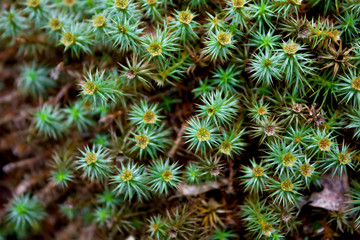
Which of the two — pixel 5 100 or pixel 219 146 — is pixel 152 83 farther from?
pixel 5 100

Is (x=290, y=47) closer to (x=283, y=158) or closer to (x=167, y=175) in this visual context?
(x=283, y=158)

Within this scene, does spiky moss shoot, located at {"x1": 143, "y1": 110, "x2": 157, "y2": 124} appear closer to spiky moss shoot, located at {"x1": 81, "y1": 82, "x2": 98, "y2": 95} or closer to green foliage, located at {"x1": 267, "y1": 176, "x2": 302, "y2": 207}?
spiky moss shoot, located at {"x1": 81, "y1": 82, "x2": 98, "y2": 95}

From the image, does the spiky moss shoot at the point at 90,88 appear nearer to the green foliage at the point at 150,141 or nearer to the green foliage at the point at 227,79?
the green foliage at the point at 150,141

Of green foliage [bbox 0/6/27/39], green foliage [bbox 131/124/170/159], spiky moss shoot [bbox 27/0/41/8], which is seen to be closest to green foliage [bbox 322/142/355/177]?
green foliage [bbox 131/124/170/159]

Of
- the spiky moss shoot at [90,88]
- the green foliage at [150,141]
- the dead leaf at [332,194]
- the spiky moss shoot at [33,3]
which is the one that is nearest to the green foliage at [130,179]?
the green foliage at [150,141]

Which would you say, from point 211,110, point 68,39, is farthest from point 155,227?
point 68,39

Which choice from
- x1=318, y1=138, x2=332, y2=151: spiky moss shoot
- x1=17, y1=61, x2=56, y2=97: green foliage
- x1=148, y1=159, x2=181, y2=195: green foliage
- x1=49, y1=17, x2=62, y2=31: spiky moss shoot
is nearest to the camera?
x1=318, y1=138, x2=332, y2=151: spiky moss shoot
